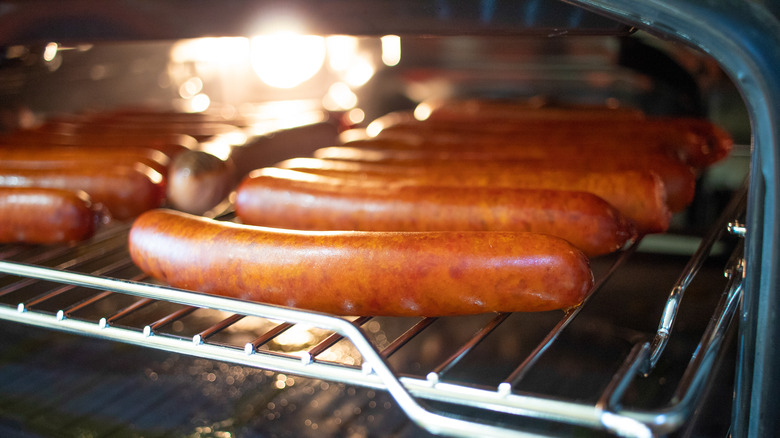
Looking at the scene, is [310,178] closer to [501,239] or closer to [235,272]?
[235,272]

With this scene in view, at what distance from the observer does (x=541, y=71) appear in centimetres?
183

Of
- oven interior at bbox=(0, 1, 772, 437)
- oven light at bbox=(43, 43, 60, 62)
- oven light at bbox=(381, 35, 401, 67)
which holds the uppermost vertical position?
oven light at bbox=(43, 43, 60, 62)

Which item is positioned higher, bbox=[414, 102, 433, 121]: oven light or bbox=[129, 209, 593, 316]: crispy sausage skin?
bbox=[414, 102, 433, 121]: oven light

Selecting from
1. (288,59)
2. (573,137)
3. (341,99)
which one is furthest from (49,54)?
(288,59)

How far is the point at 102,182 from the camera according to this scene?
3.37ft

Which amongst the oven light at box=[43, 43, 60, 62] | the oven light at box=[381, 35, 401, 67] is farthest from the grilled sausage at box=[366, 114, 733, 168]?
the oven light at box=[43, 43, 60, 62]

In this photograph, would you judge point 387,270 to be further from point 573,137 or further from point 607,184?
point 573,137

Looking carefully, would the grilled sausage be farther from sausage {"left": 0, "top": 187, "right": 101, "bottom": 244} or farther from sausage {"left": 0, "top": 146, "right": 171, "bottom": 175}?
sausage {"left": 0, "top": 187, "right": 101, "bottom": 244}

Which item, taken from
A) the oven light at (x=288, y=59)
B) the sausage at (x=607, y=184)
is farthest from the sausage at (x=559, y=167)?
the oven light at (x=288, y=59)

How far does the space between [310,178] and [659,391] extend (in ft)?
2.23

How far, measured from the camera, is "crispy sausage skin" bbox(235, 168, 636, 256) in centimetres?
78

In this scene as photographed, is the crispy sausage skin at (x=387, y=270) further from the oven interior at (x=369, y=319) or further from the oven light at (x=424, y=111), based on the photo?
the oven light at (x=424, y=111)

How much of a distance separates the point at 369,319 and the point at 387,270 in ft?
0.29

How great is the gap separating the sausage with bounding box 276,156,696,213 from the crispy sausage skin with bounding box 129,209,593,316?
282 mm
